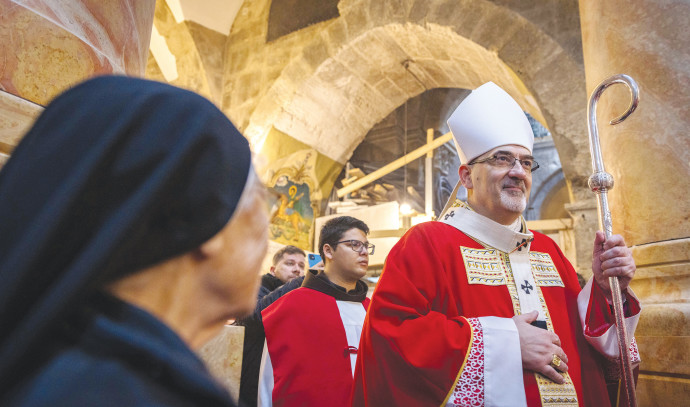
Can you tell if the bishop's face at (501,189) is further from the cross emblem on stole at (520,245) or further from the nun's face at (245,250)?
the nun's face at (245,250)

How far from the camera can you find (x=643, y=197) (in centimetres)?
254

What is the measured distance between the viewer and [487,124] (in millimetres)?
2379

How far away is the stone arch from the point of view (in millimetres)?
5691

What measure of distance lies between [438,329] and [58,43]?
1.56 m

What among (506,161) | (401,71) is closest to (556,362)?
(506,161)

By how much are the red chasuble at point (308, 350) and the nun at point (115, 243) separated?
221 cm

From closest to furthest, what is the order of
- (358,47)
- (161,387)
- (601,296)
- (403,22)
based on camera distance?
(161,387), (601,296), (403,22), (358,47)

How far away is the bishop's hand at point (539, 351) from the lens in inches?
67.5

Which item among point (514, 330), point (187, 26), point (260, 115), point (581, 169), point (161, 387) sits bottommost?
point (161, 387)

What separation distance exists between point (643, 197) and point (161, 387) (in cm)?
259

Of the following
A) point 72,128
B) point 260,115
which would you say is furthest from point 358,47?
point 72,128

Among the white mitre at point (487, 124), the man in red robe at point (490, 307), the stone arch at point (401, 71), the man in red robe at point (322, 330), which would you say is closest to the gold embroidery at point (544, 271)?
the man in red robe at point (490, 307)

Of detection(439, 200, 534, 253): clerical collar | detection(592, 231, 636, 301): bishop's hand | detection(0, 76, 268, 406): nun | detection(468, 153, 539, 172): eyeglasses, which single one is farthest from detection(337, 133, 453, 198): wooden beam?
detection(0, 76, 268, 406): nun

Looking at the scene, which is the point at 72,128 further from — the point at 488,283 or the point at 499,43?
the point at 499,43
